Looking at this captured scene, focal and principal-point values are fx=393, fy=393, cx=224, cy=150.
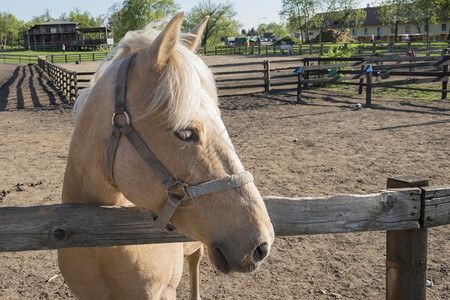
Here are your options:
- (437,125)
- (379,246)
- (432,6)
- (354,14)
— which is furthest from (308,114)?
(354,14)

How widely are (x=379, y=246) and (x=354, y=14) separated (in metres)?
70.5

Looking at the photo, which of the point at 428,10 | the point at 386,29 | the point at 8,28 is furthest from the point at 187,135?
the point at 8,28

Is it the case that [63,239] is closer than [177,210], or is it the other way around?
[177,210]

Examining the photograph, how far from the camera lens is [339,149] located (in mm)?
8281

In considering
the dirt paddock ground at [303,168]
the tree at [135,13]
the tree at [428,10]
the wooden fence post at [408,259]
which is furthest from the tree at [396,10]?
the wooden fence post at [408,259]

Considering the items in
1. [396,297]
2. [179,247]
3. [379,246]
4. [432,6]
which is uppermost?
[432,6]

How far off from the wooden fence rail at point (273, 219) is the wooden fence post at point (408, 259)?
9 centimetres

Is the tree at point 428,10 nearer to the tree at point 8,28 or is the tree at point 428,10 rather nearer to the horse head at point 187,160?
the horse head at point 187,160

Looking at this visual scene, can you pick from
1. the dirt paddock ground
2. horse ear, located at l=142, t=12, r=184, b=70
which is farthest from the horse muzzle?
the dirt paddock ground

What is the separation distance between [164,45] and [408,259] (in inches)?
70.0

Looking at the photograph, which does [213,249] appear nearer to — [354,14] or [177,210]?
[177,210]

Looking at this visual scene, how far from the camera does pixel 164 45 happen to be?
4.80 feet

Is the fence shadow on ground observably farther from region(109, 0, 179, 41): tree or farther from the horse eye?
region(109, 0, 179, 41): tree

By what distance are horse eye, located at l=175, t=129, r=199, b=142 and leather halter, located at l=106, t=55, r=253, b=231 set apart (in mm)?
129
